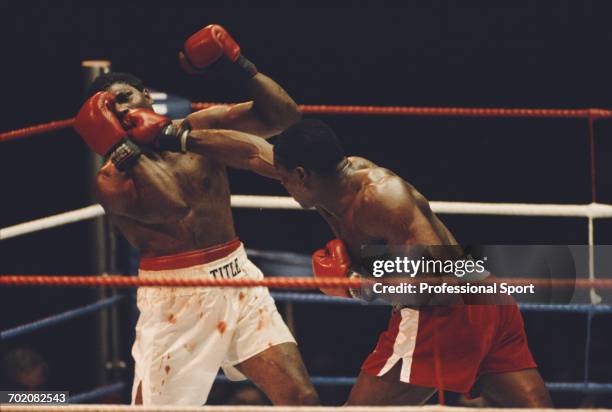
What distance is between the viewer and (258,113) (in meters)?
3.33

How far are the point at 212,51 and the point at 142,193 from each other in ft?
1.40

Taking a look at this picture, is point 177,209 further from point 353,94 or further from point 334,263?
point 353,94

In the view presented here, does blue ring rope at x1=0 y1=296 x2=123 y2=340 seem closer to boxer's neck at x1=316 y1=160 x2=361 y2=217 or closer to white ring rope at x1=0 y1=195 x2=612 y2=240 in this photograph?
white ring rope at x1=0 y1=195 x2=612 y2=240

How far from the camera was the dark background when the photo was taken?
4.82 m

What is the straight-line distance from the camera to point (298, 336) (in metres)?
4.80

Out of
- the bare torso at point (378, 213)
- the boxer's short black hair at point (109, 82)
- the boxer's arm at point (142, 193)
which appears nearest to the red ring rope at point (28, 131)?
the boxer's short black hair at point (109, 82)

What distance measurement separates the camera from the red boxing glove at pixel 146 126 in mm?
3131

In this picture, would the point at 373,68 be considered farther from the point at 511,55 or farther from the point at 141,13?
the point at 141,13

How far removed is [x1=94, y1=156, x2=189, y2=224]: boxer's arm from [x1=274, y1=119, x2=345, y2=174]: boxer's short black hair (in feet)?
1.28

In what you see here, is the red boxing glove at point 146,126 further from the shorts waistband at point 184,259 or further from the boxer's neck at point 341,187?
the boxer's neck at point 341,187

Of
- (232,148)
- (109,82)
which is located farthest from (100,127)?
(232,148)

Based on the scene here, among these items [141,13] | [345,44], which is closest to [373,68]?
[345,44]

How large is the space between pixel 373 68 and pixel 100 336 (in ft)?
5.88

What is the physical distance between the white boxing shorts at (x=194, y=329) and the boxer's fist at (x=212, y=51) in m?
0.49
